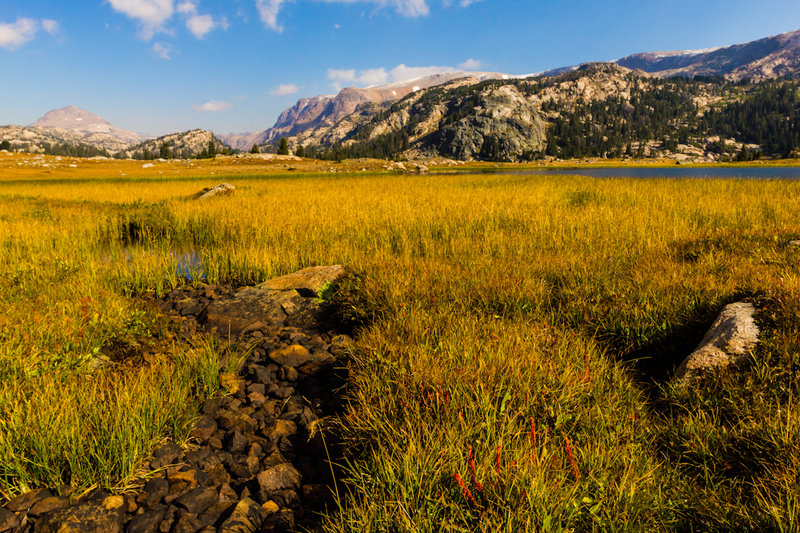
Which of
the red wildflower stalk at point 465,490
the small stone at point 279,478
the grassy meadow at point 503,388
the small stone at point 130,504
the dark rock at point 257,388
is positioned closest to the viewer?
the red wildflower stalk at point 465,490

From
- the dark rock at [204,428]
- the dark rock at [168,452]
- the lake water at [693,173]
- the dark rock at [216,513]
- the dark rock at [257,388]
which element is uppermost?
the lake water at [693,173]

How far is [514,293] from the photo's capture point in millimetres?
5051

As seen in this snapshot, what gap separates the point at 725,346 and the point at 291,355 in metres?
4.55

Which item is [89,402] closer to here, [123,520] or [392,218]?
[123,520]

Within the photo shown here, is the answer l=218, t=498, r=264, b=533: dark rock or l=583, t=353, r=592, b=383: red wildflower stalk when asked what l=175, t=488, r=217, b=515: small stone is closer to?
l=218, t=498, r=264, b=533: dark rock

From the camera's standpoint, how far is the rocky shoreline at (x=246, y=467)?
96.7 inches

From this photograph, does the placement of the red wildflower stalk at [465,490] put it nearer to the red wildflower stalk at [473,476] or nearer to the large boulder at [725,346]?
the red wildflower stalk at [473,476]

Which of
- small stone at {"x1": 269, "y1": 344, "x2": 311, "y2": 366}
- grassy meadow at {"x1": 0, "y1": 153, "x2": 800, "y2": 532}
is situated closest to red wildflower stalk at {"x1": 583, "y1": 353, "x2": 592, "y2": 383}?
grassy meadow at {"x1": 0, "y1": 153, "x2": 800, "y2": 532}

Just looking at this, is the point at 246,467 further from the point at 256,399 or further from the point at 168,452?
the point at 256,399

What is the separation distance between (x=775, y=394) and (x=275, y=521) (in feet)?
12.1

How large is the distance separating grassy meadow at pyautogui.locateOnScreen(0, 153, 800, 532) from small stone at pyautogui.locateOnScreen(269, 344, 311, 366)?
75cm

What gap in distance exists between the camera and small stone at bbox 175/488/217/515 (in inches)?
103

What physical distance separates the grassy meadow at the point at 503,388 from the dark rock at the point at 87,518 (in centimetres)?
16

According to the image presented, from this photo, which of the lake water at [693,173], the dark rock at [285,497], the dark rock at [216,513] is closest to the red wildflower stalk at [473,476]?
the dark rock at [285,497]
